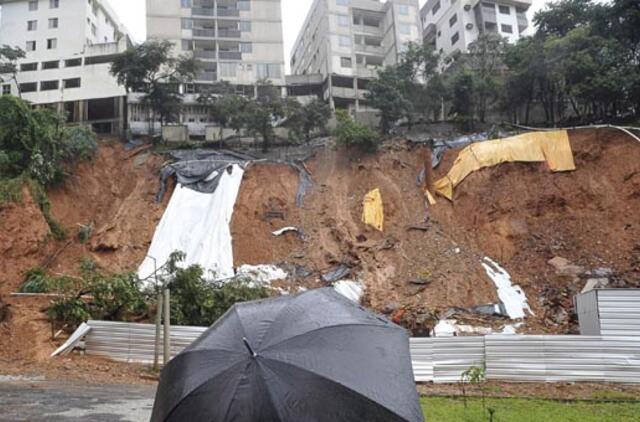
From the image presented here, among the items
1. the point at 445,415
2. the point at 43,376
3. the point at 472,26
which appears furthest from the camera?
the point at 472,26

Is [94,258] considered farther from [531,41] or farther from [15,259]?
[531,41]

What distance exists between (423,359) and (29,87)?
1529 inches

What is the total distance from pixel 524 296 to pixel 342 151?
474 inches

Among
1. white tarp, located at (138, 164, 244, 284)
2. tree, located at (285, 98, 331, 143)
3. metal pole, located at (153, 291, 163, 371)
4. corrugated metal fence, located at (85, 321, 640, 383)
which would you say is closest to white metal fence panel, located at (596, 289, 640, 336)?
corrugated metal fence, located at (85, 321, 640, 383)

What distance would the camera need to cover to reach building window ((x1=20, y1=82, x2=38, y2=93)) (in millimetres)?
41094

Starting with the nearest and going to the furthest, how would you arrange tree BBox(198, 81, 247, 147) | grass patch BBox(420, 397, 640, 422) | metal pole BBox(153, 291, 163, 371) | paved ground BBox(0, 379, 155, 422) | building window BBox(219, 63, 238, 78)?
paved ground BBox(0, 379, 155, 422) → grass patch BBox(420, 397, 640, 422) → metal pole BBox(153, 291, 163, 371) → tree BBox(198, 81, 247, 147) → building window BBox(219, 63, 238, 78)

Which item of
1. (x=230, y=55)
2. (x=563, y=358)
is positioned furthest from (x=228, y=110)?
(x=563, y=358)

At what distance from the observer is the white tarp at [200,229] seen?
854 inches

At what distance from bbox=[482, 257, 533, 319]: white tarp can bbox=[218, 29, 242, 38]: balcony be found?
3097 cm

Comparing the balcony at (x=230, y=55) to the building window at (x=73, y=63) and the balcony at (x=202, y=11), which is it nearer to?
the balcony at (x=202, y=11)

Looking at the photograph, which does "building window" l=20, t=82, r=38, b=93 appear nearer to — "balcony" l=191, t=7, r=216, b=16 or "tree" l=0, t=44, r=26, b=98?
"tree" l=0, t=44, r=26, b=98

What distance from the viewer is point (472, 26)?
4931 centimetres

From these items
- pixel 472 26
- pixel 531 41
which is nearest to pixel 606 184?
pixel 531 41

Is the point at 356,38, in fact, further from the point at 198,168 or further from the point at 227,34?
the point at 198,168
